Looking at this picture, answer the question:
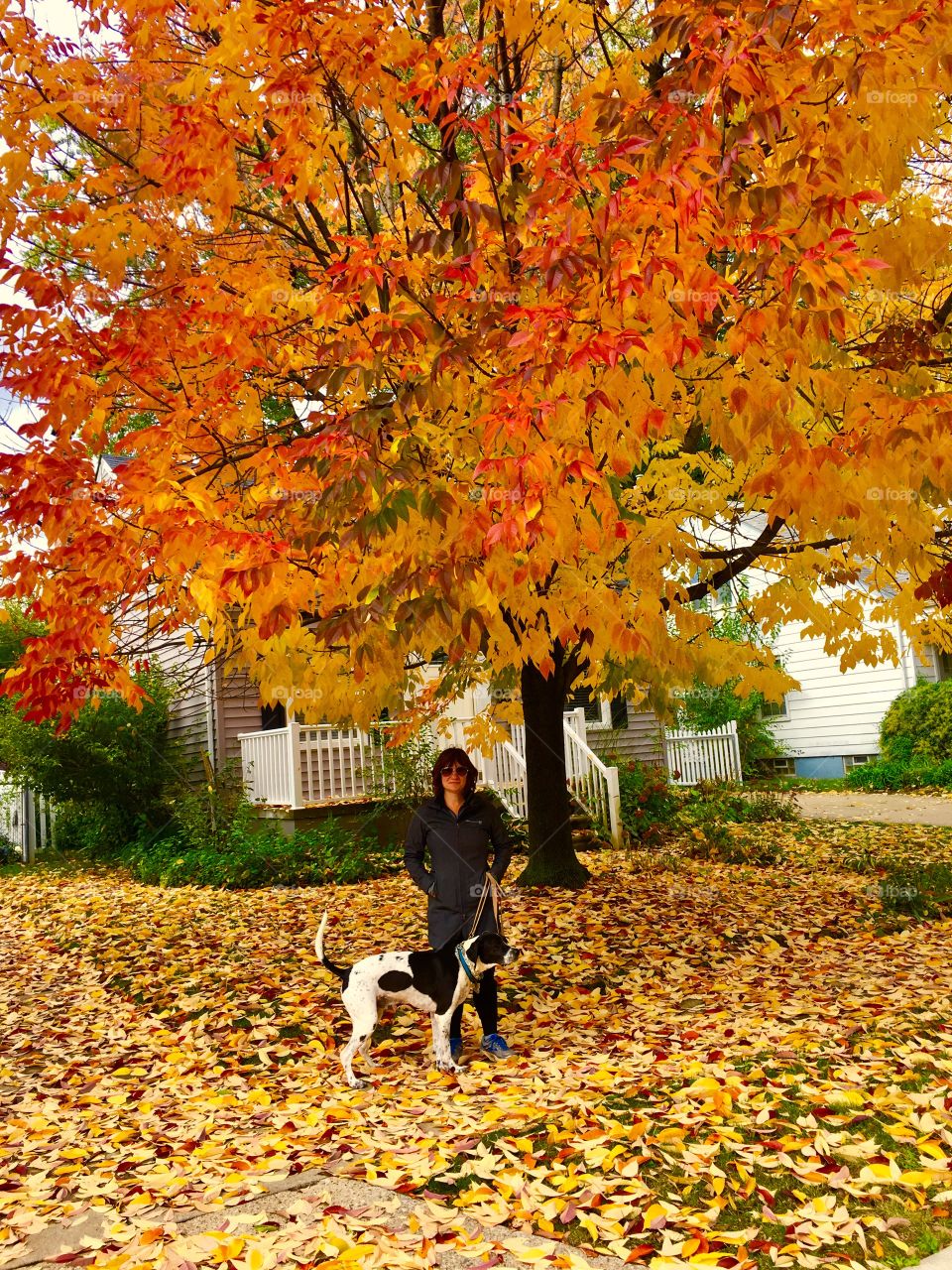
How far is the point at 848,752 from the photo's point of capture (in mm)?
21016

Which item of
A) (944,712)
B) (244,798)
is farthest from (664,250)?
(944,712)

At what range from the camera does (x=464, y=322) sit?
5.62 metres

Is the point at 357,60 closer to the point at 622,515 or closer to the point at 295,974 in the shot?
the point at 622,515

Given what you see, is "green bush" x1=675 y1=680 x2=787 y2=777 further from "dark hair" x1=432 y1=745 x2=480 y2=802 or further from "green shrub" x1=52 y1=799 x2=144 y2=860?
"dark hair" x1=432 y1=745 x2=480 y2=802

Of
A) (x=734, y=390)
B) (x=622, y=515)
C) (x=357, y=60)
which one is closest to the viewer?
(x=734, y=390)

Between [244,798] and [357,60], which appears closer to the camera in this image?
[357,60]

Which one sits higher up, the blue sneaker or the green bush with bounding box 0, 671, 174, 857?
the green bush with bounding box 0, 671, 174, 857

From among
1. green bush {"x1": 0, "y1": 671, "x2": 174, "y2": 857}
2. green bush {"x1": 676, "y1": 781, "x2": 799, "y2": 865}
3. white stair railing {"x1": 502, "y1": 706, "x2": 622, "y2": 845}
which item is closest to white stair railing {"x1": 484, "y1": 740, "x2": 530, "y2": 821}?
white stair railing {"x1": 502, "y1": 706, "x2": 622, "y2": 845}

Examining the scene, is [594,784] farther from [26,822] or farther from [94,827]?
[26,822]

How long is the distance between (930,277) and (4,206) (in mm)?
5540

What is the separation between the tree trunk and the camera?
9.20 metres

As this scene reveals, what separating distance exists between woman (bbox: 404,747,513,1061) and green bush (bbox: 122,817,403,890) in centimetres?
603

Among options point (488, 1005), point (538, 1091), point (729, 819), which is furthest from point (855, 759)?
Answer: point (538, 1091)

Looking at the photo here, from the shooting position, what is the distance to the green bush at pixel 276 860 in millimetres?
11516
